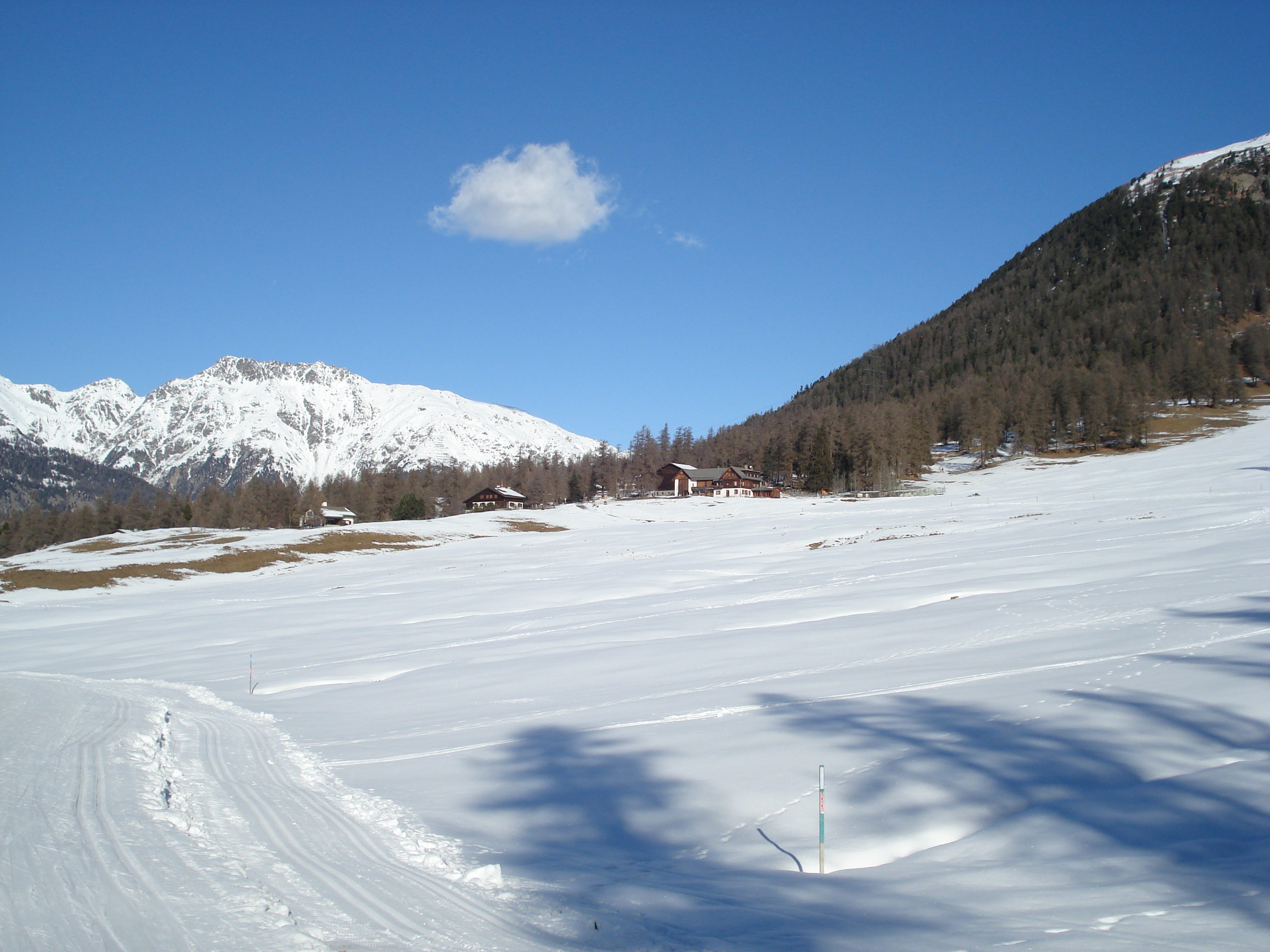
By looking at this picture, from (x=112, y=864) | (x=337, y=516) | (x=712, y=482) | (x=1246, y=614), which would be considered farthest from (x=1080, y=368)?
(x=112, y=864)

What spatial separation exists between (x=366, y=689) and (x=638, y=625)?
7.55 metres

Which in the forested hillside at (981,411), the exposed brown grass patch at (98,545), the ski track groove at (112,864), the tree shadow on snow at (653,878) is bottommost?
the tree shadow on snow at (653,878)

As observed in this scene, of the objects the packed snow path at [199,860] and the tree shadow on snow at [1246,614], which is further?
the tree shadow on snow at [1246,614]

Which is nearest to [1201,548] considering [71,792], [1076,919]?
[1076,919]

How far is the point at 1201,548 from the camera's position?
A: 21.8 m

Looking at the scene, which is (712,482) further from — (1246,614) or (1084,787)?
(1084,787)

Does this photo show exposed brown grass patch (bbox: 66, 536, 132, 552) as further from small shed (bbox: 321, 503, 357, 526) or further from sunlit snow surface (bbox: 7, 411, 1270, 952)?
small shed (bbox: 321, 503, 357, 526)

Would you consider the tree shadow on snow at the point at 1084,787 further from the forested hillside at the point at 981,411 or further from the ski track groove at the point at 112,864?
the forested hillside at the point at 981,411

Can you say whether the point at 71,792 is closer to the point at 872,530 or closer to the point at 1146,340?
the point at 872,530

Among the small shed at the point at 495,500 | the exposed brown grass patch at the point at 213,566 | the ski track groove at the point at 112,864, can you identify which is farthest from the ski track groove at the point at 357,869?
the small shed at the point at 495,500

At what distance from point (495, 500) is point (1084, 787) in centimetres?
11283

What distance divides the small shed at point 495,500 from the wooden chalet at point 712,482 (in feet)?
80.1

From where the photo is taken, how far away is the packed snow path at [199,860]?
16.1 ft

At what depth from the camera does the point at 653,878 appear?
→ 600 centimetres
